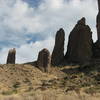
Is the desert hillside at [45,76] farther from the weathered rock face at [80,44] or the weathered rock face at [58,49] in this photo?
the weathered rock face at [80,44]

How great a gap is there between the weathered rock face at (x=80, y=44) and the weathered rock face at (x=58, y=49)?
2533 millimetres

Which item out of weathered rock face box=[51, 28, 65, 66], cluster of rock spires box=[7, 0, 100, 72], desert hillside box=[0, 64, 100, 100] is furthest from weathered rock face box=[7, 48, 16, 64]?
weathered rock face box=[51, 28, 65, 66]

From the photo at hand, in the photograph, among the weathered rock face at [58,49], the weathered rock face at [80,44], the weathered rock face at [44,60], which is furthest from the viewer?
the weathered rock face at [80,44]

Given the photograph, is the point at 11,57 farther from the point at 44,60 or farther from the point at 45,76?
the point at 45,76

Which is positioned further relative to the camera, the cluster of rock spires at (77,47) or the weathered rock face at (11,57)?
the cluster of rock spires at (77,47)

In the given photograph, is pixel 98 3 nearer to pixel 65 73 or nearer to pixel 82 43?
pixel 82 43

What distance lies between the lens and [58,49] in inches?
3344

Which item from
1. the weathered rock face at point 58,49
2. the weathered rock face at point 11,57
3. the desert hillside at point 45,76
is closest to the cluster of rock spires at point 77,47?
the weathered rock face at point 58,49

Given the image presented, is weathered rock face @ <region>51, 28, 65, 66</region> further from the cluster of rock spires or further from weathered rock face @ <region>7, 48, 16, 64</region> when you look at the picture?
weathered rock face @ <region>7, 48, 16, 64</region>

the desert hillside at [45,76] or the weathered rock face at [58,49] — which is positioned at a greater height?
the weathered rock face at [58,49]

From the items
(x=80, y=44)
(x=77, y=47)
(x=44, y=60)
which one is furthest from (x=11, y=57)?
(x=80, y=44)

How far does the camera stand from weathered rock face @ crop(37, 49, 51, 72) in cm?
7100

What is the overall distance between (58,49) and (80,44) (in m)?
6.28

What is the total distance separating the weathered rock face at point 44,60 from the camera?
233ft
